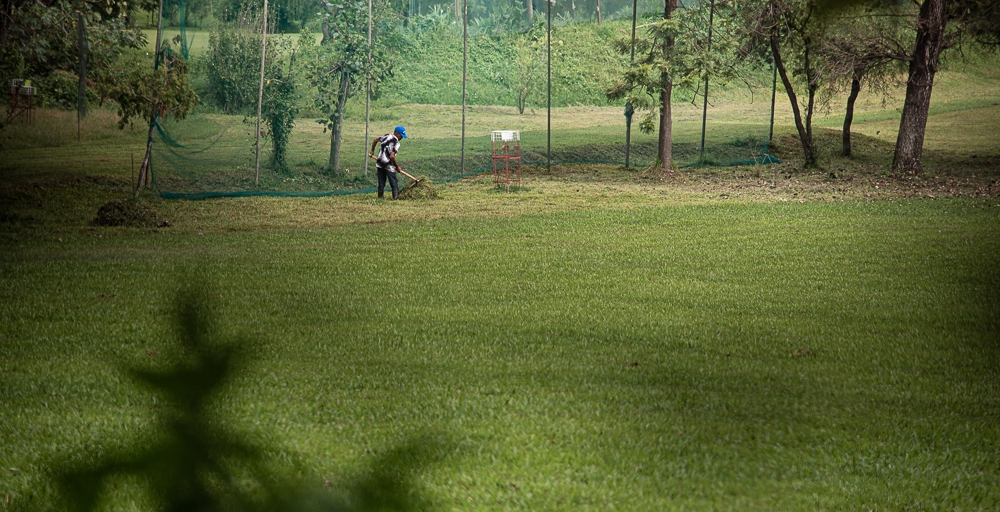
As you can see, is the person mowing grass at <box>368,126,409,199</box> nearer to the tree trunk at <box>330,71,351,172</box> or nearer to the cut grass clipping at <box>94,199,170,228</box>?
the tree trunk at <box>330,71,351,172</box>

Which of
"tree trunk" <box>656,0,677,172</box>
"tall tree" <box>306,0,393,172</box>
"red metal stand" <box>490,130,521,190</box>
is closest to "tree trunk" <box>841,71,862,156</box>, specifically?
"tree trunk" <box>656,0,677,172</box>

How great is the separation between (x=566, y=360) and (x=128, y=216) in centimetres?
793

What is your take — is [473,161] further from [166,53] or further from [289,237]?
[289,237]

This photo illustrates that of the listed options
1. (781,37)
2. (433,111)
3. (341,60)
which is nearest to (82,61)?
(341,60)

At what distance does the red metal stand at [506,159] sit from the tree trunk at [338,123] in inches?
125

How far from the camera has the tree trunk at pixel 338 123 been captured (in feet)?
58.6

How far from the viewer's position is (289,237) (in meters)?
10.5

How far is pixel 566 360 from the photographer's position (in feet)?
16.9

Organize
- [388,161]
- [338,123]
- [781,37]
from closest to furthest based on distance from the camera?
[388,161] < [338,123] < [781,37]

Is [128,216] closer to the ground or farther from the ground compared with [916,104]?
closer to the ground

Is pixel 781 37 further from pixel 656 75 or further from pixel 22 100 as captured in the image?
pixel 22 100

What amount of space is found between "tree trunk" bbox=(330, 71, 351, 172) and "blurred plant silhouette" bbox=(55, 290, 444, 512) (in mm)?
17520

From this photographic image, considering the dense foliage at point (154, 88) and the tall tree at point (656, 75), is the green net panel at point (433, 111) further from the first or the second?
the tall tree at point (656, 75)

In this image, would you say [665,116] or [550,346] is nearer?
[550,346]
